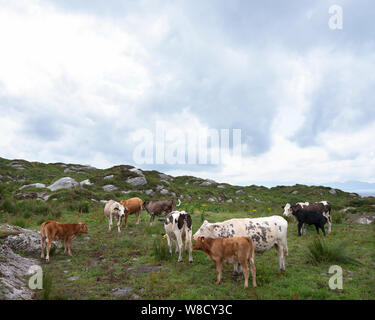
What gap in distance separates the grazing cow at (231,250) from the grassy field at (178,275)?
0.56 metres

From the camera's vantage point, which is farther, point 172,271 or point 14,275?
point 172,271

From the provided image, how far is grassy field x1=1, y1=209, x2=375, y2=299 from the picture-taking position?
664 centimetres

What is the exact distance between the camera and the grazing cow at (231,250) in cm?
710

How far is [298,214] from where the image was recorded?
14016mm

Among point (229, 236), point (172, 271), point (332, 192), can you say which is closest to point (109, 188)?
point (172, 271)

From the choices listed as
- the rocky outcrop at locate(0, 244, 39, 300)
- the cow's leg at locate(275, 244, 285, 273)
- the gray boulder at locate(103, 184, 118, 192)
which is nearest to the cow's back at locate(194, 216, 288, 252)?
the cow's leg at locate(275, 244, 285, 273)

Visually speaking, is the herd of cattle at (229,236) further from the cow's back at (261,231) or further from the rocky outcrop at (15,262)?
the rocky outcrop at (15,262)

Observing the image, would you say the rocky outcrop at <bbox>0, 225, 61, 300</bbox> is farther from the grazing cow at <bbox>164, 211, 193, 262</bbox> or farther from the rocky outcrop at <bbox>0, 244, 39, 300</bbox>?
the grazing cow at <bbox>164, 211, 193, 262</bbox>

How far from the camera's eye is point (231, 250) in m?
7.38

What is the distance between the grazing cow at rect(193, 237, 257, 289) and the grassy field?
558 millimetres

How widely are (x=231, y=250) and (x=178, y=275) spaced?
222 cm

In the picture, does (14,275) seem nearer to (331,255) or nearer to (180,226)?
(180,226)

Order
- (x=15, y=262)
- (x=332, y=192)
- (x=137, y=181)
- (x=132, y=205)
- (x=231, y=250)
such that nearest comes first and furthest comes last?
(x=231, y=250) < (x=15, y=262) < (x=132, y=205) < (x=137, y=181) < (x=332, y=192)
